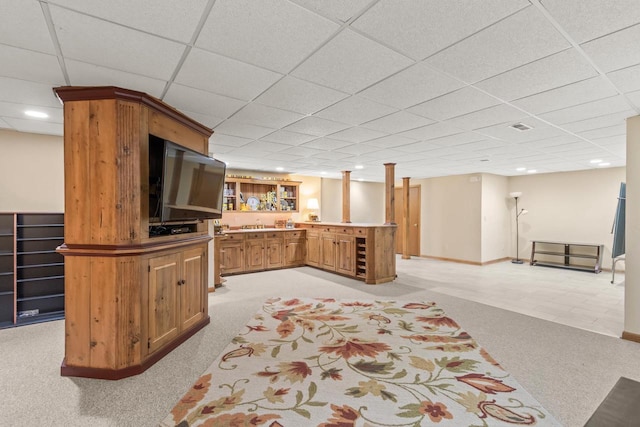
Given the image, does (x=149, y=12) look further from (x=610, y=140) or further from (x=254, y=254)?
(x=610, y=140)

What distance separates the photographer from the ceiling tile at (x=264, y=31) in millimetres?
1625

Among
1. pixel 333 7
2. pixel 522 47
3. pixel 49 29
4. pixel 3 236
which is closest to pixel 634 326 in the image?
pixel 522 47

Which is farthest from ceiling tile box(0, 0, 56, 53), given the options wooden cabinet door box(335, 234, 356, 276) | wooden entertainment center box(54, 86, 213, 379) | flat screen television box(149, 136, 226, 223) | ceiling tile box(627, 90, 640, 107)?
wooden cabinet door box(335, 234, 356, 276)

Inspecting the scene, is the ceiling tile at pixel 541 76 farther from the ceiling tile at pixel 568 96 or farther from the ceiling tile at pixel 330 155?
the ceiling tile at pixel 330 155

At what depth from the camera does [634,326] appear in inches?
130

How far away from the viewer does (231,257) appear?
21.0 feet

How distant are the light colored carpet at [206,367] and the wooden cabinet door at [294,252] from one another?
2.83 meters

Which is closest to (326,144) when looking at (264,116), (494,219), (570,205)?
(264,116)

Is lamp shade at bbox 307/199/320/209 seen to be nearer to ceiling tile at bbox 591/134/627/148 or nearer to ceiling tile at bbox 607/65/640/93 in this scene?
ceiling tile at bbox 591/134/627/148

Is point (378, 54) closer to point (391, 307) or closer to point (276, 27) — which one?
point (276, 27)

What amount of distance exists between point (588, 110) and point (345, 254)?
4361 mm

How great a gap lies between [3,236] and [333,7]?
178 inches

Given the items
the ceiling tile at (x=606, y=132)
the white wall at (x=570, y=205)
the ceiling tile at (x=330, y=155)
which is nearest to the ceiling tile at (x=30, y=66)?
the ceiling tile at (x=330, y=155)

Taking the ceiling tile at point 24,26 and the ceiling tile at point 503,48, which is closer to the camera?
the ceiling tile at point 24,26
